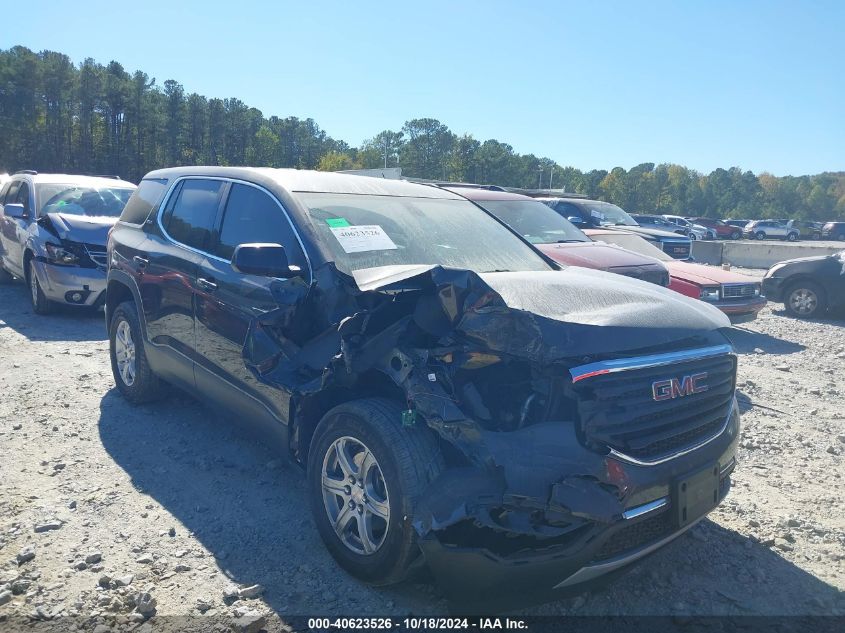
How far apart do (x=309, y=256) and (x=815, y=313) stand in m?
11.1

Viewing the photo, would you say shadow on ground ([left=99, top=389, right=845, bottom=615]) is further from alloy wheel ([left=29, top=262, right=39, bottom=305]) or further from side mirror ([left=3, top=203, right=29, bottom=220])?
side mirror ([left=3, top=203, right=29, bottom=220])

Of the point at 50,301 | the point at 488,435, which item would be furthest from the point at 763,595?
the point at 50,301

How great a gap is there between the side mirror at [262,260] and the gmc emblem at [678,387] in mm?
1904

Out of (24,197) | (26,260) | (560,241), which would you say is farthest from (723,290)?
(24,197)

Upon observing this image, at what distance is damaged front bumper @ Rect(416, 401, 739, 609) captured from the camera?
243 centimetres

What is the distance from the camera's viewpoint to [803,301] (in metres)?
11.6

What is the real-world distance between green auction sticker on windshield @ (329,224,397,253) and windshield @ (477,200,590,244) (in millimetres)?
4859

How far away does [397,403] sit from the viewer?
9.72ft

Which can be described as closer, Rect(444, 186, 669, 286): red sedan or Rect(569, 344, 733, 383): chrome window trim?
Rect(569, 344, 733, 383): chrome window trim

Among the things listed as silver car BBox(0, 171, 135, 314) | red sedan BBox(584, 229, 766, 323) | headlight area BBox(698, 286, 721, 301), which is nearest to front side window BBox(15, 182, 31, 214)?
silver car BBox(0, 171, 135, 314)

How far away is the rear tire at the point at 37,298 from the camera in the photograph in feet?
28.5

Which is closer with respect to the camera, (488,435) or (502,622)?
(488,435)

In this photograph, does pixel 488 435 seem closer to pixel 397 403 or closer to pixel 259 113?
pixel 397 403

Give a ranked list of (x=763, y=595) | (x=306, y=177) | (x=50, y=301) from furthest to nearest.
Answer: (x=50, y=301) < (x=306, y=177) < (x=763, y=595)
